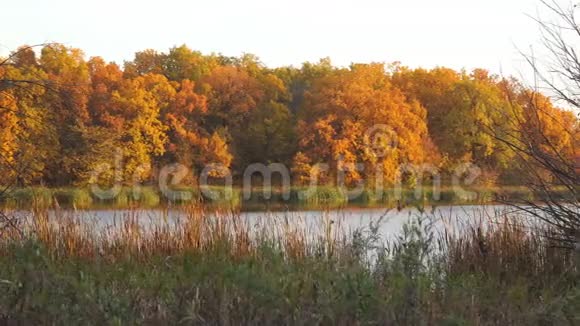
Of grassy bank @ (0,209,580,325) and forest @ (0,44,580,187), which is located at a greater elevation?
forest @ (0,44,580,187)

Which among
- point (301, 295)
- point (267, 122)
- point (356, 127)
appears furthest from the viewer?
point (267, 122)

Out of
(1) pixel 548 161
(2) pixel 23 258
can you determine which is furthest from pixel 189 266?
(1) pixel 548 161

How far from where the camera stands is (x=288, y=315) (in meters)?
4.02

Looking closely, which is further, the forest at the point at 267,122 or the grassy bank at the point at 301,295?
the forest at the point at 267,122

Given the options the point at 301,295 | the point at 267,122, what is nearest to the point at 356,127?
the point at 267,122

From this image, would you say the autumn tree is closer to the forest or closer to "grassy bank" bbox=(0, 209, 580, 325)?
the forest

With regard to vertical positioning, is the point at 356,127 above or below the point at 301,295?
above

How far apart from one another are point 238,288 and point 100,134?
25.3 metres

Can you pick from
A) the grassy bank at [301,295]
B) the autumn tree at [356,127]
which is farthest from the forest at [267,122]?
the grassy bank at [301,295]

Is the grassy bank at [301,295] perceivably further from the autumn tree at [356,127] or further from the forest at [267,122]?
the autumn tree at [356,127]

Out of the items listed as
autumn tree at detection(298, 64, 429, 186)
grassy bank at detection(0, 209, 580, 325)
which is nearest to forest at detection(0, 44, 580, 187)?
autumn tree at detection(298, 64, 429, 186)

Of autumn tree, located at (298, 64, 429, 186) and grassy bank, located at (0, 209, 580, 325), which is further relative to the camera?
autumn tree, located at (298, 64, 429, 186)

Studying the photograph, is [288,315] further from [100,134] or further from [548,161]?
[100,134]

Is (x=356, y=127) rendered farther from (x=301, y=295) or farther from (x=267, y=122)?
(x=301, y=295)
